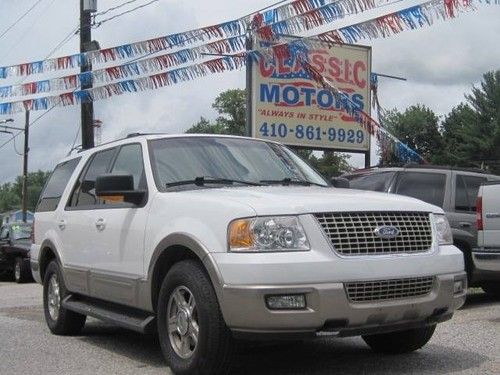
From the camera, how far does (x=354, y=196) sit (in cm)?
521

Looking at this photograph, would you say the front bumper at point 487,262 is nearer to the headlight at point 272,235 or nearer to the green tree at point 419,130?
the headlight at point 272,235

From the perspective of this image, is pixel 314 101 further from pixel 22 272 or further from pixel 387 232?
pixel 387 232

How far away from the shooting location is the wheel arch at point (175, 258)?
4.83 metres

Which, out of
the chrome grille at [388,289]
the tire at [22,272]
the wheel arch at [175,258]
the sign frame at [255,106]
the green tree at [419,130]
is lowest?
the tire at [22,272]

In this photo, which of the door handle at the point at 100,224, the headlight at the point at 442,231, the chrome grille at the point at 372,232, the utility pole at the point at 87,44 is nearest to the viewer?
the chrome grille at the point at 372,232

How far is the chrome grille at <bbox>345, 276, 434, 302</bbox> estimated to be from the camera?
15.6ft

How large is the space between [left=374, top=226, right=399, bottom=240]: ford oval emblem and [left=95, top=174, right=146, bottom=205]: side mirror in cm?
200

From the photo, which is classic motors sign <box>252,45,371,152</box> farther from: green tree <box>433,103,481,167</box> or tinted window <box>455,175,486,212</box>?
green tree <box>433,103,481,167</box>

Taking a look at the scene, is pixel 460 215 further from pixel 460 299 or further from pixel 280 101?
pixel 280 101

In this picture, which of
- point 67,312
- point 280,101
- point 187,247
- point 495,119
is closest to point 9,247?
point 280,101

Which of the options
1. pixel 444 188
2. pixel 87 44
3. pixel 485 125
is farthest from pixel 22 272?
pixel 485 125

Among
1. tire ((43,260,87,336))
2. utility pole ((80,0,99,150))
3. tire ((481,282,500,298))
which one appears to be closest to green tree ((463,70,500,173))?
utility pole ((80,0,99,150))

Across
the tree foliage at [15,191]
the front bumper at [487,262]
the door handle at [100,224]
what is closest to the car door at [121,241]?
the door handle at [100,224]

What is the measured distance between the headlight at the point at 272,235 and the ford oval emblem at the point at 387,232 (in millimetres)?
571
